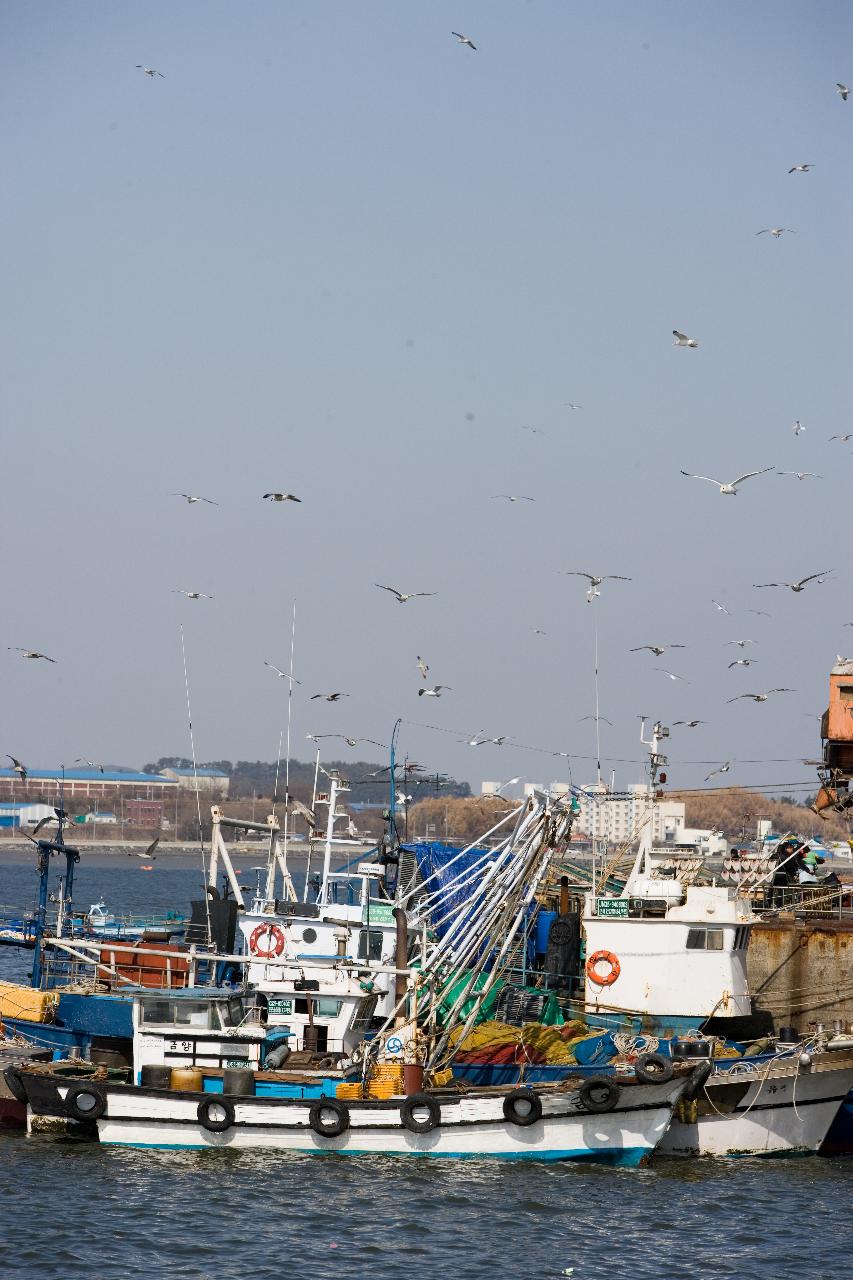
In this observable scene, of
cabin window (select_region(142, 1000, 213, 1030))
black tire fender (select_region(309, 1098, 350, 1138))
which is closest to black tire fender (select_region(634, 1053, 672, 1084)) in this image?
black tire fender (select_region(309, 1098, 350, 1138))

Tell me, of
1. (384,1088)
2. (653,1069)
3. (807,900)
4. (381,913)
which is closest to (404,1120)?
(384,1088)

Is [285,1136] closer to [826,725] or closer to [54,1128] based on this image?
[54,1128]

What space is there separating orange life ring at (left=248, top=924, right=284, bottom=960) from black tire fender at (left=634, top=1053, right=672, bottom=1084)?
8237 mm

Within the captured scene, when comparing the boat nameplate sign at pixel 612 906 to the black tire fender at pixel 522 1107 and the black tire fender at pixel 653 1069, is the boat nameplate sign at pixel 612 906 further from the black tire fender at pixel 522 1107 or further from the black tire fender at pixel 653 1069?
the black tire fender at pixel 522 1107

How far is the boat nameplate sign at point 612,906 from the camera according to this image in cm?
3231

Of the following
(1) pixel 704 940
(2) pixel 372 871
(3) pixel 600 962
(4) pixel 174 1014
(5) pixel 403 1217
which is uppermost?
(2) pixel 372 871

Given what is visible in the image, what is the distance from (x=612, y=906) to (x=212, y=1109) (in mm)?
9284

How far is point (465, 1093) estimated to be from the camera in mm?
27547

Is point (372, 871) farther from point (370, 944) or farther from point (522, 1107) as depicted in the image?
point (522, 1107)

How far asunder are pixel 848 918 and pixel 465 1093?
46.0 feet

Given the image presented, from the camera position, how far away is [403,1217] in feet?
80.9

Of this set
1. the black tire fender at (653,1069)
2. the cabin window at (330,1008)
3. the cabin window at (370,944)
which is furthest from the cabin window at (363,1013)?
the black tire fender at (653,1069)

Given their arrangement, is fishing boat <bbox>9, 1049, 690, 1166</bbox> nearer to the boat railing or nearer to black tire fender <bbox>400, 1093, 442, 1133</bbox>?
black tire fender <bbox>400, 1093, 442, 1133</bbox>

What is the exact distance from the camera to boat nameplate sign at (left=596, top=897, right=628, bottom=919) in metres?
32.3
